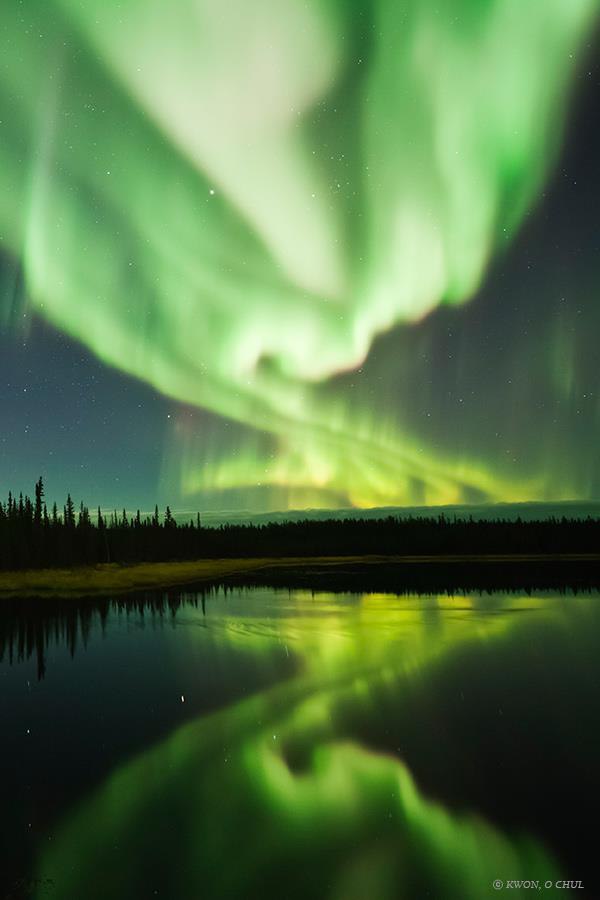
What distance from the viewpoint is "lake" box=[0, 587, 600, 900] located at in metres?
9.31

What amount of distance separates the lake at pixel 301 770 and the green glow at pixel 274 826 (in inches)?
1.5

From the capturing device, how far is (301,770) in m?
13.5

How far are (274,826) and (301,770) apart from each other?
266 centimetres

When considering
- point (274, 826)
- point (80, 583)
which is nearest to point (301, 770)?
point (274, 826)

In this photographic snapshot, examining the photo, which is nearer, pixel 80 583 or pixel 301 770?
pixel 301 770

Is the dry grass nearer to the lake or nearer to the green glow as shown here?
the lake

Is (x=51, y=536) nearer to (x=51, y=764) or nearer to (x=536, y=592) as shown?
(x=536, y=592)

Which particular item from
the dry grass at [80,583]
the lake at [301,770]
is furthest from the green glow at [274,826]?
the dry grass at [80,583]

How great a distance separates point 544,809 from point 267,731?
22.5ft

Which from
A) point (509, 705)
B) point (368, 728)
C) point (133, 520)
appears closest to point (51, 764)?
point (368, 728)

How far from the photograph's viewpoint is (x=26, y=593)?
65.1 m

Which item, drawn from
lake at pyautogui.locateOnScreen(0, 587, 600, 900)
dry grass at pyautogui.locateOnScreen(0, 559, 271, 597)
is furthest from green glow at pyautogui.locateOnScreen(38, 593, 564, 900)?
dry grass at pyautogui.locateOnScreen(0, 559, 271, 597)

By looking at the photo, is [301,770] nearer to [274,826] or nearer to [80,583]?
[274,826]

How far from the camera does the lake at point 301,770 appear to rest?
931 centimetres
